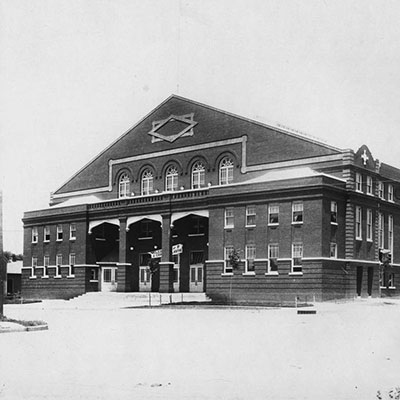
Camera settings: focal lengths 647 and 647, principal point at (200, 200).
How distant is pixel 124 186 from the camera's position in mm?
52500

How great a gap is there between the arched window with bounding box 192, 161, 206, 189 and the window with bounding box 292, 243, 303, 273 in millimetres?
11172

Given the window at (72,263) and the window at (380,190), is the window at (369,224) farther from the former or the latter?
the window at (72,263)

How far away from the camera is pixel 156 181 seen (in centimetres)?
4978

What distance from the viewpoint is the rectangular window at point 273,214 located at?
38688 millimetres

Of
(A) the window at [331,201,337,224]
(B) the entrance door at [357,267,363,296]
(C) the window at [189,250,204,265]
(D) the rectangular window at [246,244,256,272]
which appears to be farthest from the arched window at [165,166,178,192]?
(B) the entrance door at [357,267,363,296]

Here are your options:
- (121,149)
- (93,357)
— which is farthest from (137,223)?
(93,357)

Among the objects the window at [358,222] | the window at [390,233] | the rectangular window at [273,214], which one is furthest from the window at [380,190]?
the rectangular window at [273,214]

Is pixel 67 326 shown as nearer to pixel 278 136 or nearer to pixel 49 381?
Result: pixel 49 381

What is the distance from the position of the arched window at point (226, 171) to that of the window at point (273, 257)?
26.0ft

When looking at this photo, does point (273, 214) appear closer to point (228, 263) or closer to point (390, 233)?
point (228, 263)

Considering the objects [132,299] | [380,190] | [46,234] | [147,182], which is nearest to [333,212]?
[380,190]

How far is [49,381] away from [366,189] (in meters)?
33.3

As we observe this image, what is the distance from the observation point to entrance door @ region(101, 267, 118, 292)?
166ft

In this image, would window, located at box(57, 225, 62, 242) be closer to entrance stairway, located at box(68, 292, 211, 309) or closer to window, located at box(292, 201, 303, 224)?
entrance stairway, located at box(68, 292, 211, 309)
